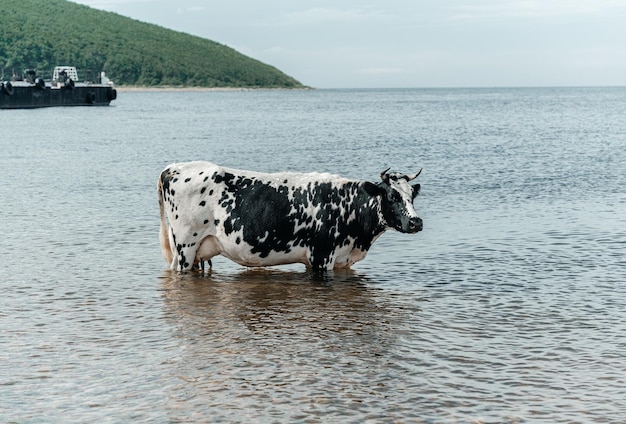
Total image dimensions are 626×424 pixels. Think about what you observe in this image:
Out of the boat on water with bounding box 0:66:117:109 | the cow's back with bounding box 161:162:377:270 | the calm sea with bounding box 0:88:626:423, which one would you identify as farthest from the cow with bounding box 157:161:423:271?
the boat on water with bounding box 0:66:117:109

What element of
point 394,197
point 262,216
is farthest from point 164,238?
point 394,197

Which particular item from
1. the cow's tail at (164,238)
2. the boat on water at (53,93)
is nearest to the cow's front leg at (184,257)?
the cow's tail at (164,238)

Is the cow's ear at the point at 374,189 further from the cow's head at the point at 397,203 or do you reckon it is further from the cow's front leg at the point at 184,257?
the cow's front leg at the point at 184,257

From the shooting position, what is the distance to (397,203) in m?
11.8

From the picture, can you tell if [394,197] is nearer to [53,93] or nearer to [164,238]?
[164,238]

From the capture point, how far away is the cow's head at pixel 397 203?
11.7 metres

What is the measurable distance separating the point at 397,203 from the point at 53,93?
10628 centimetres

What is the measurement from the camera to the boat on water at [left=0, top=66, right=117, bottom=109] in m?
101

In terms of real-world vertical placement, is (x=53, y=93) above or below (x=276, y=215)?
above

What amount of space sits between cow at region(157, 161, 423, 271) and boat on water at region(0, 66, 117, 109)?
94378 millimetres

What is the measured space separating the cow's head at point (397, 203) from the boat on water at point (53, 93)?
312ft

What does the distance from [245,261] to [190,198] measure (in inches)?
42.1

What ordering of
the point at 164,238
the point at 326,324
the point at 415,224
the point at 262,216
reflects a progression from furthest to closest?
the point at 164,238, the point at 415,224, the point at 262,216, the point at 326,324

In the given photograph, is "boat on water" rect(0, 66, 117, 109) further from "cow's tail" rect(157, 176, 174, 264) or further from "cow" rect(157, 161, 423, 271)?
"cow" rect(157, 161, 423, 271)
